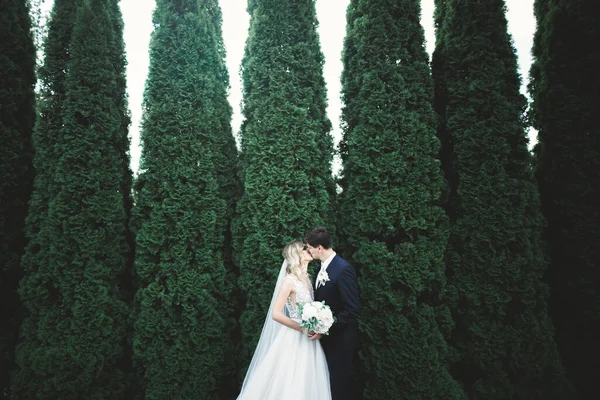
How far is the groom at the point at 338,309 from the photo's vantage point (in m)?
3.85

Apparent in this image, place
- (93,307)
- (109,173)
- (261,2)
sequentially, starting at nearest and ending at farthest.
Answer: (93,307) → (109,173) → (261,2)

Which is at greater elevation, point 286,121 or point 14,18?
point 14,18

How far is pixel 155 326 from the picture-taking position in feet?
15.7

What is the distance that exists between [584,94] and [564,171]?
1188 millimetres

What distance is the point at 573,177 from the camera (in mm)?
5164

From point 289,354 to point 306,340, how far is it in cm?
24

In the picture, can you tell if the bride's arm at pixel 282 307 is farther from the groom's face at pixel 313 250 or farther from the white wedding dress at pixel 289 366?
the groom's face at pixel 313 250

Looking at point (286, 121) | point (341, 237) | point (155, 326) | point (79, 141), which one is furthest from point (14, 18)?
point (341, 237)

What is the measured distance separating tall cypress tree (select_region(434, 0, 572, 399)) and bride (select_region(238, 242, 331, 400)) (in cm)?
228

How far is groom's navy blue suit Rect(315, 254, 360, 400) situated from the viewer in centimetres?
386

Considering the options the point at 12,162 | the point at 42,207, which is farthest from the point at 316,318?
the point at 12,162

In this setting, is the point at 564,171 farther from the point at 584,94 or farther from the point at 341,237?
the point at 341,237

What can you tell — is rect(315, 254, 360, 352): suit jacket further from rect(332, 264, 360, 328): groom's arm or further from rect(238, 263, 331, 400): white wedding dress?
rect(238, 263, 331, 400): white wedding dress

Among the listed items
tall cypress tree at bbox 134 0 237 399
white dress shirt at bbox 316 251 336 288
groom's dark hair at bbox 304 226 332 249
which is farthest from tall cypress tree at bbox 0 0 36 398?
white dress shirt at bbox 316 251 336 288
